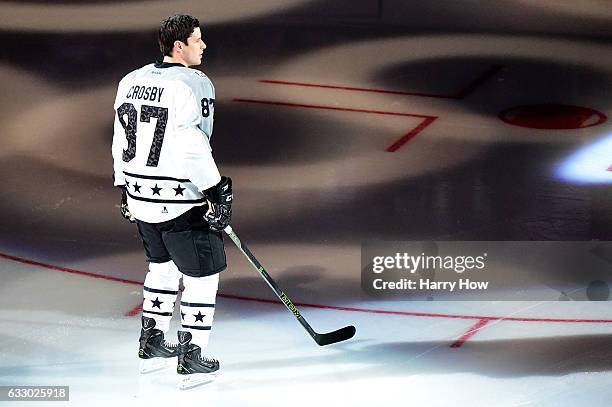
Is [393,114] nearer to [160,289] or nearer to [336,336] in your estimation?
[336,336]

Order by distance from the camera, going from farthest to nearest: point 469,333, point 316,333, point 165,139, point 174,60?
point 469,333, point 316,333, point 174,60, point 165,139

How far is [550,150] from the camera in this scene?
7559mm

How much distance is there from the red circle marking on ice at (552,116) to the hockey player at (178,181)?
349 cm

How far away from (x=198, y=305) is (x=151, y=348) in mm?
313

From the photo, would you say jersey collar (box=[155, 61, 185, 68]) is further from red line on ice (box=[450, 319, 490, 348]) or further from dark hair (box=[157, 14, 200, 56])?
red line on ice (box=[450, 319, 490, 348])

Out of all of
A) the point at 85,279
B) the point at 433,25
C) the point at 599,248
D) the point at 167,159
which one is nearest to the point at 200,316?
the point at 167,159

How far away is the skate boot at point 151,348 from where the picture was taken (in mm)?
5086

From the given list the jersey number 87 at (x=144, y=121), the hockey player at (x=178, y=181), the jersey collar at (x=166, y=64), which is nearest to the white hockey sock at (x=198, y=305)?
the hockey player at (x=178, y=181)

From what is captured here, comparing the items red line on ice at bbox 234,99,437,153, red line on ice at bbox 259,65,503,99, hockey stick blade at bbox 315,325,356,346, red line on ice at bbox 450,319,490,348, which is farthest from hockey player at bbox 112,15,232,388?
red line on ice at bbox 259,65,503,99

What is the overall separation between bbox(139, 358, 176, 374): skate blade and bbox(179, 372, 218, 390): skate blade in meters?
0.18

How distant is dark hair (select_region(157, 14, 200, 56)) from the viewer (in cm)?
480

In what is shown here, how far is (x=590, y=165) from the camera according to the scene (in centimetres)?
732

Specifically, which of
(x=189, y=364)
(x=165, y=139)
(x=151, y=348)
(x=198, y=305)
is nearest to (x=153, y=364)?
(x=151, y=348)

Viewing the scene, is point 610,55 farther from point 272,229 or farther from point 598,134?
point 272,229
